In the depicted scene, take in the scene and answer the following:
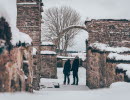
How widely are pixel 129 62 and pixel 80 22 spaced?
83.7 feet

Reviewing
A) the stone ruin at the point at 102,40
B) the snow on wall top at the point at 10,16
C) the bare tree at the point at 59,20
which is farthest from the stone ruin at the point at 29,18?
the bare tree at the point at 59,20

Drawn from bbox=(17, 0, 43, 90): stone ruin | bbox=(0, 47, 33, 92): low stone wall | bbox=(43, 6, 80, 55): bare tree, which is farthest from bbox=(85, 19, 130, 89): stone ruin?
bbox=(43, 6, 80, 55): bare tree

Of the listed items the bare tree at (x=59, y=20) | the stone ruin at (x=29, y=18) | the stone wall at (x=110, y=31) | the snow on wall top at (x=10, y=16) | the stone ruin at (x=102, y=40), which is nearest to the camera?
the snow on wall top at (x=10, y=16)

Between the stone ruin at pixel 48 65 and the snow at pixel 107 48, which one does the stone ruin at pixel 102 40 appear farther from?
the stone ruin at pixel 48 65

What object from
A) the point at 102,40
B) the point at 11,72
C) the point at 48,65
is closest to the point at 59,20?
the point at 48,65

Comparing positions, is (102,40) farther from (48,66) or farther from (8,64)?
→ (8,64)

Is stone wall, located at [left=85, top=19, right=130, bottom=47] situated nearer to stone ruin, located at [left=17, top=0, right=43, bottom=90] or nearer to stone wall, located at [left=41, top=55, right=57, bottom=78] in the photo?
stone ruin, located at [left=17, top=0, right=43, bottom=90]

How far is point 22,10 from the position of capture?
26.1 feet

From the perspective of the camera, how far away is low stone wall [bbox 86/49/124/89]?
6762mm

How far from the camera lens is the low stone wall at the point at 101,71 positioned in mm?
6762

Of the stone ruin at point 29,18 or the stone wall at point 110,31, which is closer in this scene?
the stone ruin at point 29,18

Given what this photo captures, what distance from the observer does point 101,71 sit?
8055mm

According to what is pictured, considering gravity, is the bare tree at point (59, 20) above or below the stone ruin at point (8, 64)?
above

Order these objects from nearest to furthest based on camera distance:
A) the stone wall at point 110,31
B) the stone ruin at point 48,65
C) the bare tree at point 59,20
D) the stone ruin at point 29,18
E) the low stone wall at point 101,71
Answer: the low stone wall at point 101,71, the stone ruin at point 29,18, the stone wall at point 110,31, the stone ruin at point 48,65, the bare tree at point 59,20
